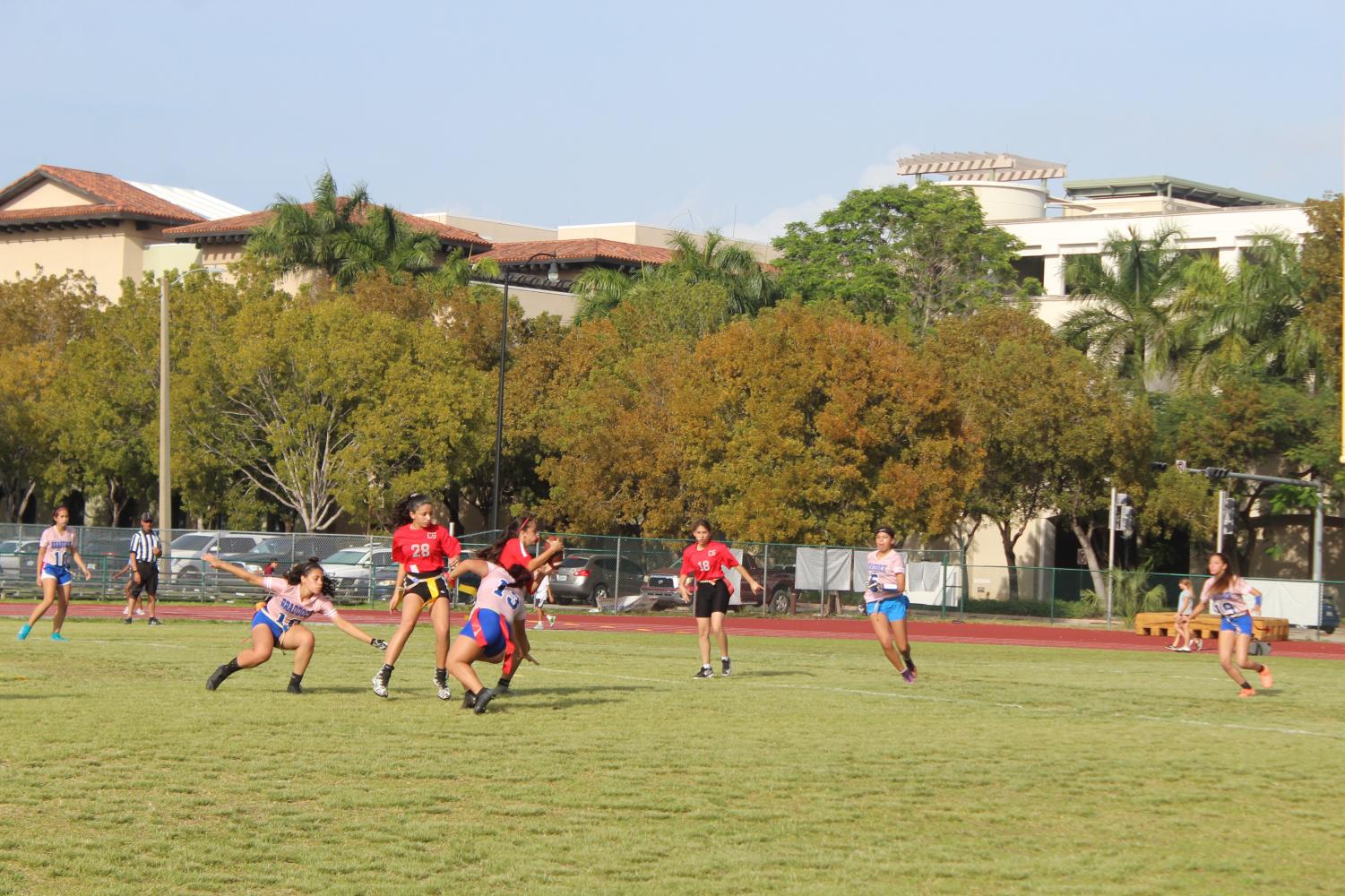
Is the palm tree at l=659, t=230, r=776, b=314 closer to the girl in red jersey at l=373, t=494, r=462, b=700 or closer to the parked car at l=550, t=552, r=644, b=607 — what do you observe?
the parked car at l=550, t=552, r=644, b=607

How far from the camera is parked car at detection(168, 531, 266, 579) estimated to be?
43750 mm

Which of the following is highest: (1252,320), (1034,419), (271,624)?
(1252,320)

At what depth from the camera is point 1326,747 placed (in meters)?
15.2

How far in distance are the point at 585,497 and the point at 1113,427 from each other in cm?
1649

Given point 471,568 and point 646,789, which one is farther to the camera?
point 471,568

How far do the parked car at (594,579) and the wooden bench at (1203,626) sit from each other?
502 inches

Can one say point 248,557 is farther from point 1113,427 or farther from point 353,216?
point 353,216

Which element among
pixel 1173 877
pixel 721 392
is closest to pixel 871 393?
pixel 721 392

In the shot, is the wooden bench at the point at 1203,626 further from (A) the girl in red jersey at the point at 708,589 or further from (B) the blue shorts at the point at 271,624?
(B) the blue shorts at the point at 271,624

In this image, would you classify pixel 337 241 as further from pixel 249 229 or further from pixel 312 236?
pixel 249 229

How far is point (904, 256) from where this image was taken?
68.2 metres

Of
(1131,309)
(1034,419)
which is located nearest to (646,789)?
(1034,419)

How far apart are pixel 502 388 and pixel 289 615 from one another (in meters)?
38.7

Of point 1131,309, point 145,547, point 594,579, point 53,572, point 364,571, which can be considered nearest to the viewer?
point 53,572
